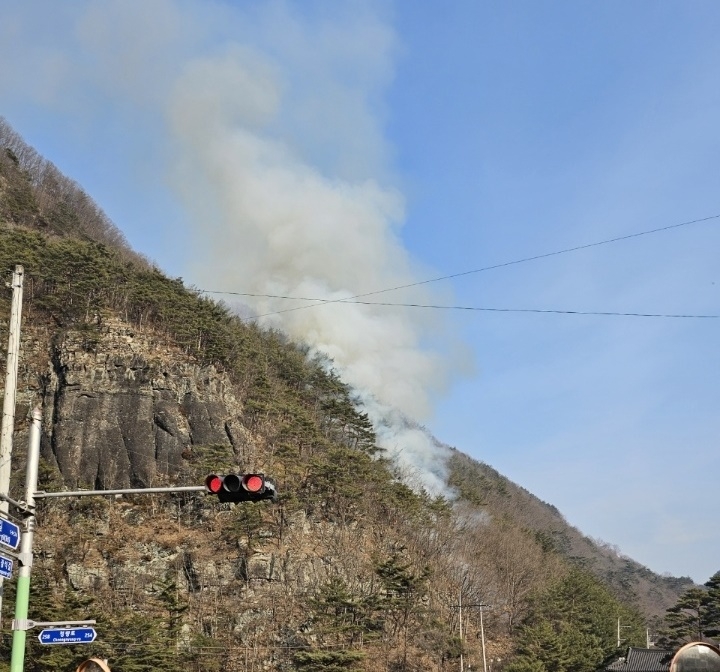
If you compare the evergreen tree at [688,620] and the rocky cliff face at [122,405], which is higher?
the rocky cliff face at [122,405]

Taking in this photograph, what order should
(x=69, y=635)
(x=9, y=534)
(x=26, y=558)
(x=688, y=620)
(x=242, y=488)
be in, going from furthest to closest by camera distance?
(x=688, y=620) < (x=26, y=558) < (x=69, y=635) < (x=9, y=534) < (x=242, y=488)

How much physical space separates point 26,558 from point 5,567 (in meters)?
0.68

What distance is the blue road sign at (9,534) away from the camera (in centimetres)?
929

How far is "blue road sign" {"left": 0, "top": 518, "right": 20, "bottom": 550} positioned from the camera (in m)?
9.29

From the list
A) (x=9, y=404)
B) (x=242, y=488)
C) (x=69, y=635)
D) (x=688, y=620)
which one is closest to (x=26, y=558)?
(x=69, y=635)

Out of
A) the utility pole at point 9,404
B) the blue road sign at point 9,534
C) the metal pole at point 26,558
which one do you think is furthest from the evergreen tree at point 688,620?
the utility pole at point 9,404

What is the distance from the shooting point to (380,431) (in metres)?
92.4

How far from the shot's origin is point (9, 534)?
9.47m

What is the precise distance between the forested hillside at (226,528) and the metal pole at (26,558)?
23267mm

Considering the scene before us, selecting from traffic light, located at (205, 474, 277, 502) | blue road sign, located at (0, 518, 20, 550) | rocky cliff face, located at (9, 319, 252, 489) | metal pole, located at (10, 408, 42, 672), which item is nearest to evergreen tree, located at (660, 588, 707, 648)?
rocky cliff face, located at (9, 319, 252, 489)

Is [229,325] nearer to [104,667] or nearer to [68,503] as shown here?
[68,503]

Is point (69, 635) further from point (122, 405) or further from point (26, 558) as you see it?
point (122, 405)

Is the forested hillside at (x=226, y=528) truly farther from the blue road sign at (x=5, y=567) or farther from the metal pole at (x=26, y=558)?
the blue road sign at (x=5, y=567)

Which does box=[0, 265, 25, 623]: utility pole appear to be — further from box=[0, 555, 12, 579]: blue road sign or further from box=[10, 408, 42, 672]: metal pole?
box=[10, 408, 42, 672]: metal pole
